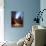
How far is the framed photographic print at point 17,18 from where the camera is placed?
5762 millimetres

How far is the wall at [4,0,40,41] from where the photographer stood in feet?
18.7

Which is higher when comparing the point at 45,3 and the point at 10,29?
the point at 45,3

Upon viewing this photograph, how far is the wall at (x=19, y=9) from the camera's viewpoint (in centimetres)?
569

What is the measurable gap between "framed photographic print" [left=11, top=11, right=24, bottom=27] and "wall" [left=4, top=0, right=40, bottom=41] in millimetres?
128

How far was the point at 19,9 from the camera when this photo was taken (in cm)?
578

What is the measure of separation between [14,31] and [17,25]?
287 millimetres

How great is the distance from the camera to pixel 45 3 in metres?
4.86

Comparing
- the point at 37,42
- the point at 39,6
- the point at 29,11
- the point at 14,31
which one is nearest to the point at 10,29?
the point at 14,31

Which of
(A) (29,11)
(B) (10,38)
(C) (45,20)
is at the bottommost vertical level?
(B) (10,38)

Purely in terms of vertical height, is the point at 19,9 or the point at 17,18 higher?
the point at 19,9

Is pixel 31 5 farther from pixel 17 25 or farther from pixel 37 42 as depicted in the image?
pixel 37 42

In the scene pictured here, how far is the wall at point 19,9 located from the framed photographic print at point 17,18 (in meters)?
0.13

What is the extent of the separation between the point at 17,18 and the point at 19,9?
0.39 metres

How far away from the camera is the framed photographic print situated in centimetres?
576
